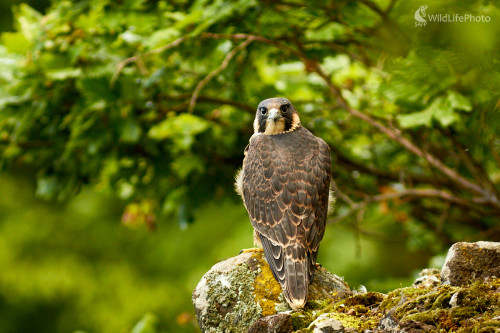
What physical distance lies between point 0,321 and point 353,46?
8.31 m

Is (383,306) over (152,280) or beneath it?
over

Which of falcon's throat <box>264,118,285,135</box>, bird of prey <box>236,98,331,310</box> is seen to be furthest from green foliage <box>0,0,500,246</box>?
bird of prey <box>236,98,331,310</box>

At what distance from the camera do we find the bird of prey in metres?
3.04

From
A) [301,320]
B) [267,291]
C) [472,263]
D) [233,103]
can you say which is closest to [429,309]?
[472,263]

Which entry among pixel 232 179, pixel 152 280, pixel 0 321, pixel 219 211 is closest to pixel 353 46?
pixel 232 179

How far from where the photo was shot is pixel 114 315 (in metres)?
9.08

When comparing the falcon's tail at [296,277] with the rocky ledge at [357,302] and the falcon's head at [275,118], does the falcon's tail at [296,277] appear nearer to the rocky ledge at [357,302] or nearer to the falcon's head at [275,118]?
the rocky ledge at [357,302]

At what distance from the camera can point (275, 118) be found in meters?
4.07

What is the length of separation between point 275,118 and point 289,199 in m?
0.86

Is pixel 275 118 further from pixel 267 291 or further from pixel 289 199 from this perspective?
pixel 267 291

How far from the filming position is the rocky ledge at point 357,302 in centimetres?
223

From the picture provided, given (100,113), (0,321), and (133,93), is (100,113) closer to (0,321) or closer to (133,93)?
(133,93)

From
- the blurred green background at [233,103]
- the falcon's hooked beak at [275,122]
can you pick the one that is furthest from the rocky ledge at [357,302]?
the falcon's hooked beak at [275,122]

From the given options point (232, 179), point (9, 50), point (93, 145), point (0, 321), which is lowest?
point (0, 321)
